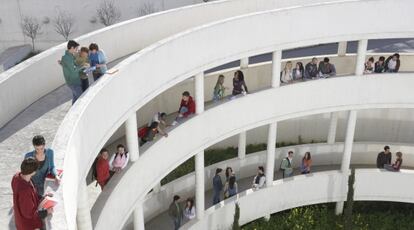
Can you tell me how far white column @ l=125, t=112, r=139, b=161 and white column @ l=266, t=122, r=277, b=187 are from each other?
310 inches

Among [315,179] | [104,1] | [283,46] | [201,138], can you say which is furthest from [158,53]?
[104,1]

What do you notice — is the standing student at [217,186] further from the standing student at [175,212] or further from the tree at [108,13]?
the tree at [108,13]

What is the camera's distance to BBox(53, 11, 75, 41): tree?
157ft

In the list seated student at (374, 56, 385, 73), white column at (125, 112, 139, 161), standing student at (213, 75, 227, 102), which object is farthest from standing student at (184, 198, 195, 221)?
seated student at (374, 56, 385, 73)

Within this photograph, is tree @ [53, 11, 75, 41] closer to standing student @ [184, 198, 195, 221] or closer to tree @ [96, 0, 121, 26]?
tree @ [96, 0, 121, 26]

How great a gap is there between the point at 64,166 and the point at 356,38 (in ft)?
50.8

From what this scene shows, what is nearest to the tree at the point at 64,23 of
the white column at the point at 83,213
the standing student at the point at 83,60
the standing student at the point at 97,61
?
the standing student at the point at 97,61

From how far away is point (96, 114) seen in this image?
14.2 m

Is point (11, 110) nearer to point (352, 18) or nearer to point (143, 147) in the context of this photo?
point (143, 147)

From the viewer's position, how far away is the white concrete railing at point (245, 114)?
17.7m

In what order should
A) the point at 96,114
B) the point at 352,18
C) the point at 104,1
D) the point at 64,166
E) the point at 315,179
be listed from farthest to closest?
the point at 104,1, the point at 315,179, the point at 352,18, the point at 96,114, the point at 64,166

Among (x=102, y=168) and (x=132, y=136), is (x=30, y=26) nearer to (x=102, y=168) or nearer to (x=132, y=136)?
(x=132, y=136)

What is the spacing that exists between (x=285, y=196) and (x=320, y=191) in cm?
181

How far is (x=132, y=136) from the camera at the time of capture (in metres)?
17.3
